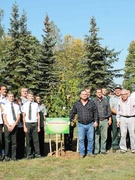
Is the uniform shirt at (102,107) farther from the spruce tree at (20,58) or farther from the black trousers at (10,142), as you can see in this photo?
the spruce tree at (20,58)

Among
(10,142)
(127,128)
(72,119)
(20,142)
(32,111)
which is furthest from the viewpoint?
(127,128)

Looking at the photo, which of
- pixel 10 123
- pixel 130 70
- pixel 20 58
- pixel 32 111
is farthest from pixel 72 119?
pixel 130 70

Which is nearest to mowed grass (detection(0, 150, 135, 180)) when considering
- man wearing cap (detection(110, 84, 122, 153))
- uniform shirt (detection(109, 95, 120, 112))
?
man wearing cap (detection(110, 84, 122, 153))

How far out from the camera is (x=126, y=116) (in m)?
8.73

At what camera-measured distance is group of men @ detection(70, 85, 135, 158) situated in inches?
330

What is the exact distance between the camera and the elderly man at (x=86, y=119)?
834 centimetres

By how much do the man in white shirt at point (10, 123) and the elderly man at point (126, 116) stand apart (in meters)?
2.93

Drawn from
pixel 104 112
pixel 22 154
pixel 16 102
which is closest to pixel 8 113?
pixel 16 102

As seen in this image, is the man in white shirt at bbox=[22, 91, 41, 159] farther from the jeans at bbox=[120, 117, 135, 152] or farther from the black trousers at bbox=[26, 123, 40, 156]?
the jeans at bbox=[120, 117, 135, 152]

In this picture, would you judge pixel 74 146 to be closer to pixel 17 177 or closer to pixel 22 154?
pixel 22 154

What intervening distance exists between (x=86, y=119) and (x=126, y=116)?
123 centimetres

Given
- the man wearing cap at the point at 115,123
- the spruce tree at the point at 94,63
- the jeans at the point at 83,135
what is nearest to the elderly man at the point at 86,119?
the jeans at the point at 83,135

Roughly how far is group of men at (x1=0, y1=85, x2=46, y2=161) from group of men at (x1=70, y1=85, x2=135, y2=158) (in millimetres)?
1129

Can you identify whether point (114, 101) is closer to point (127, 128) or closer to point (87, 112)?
point (127, 128)
